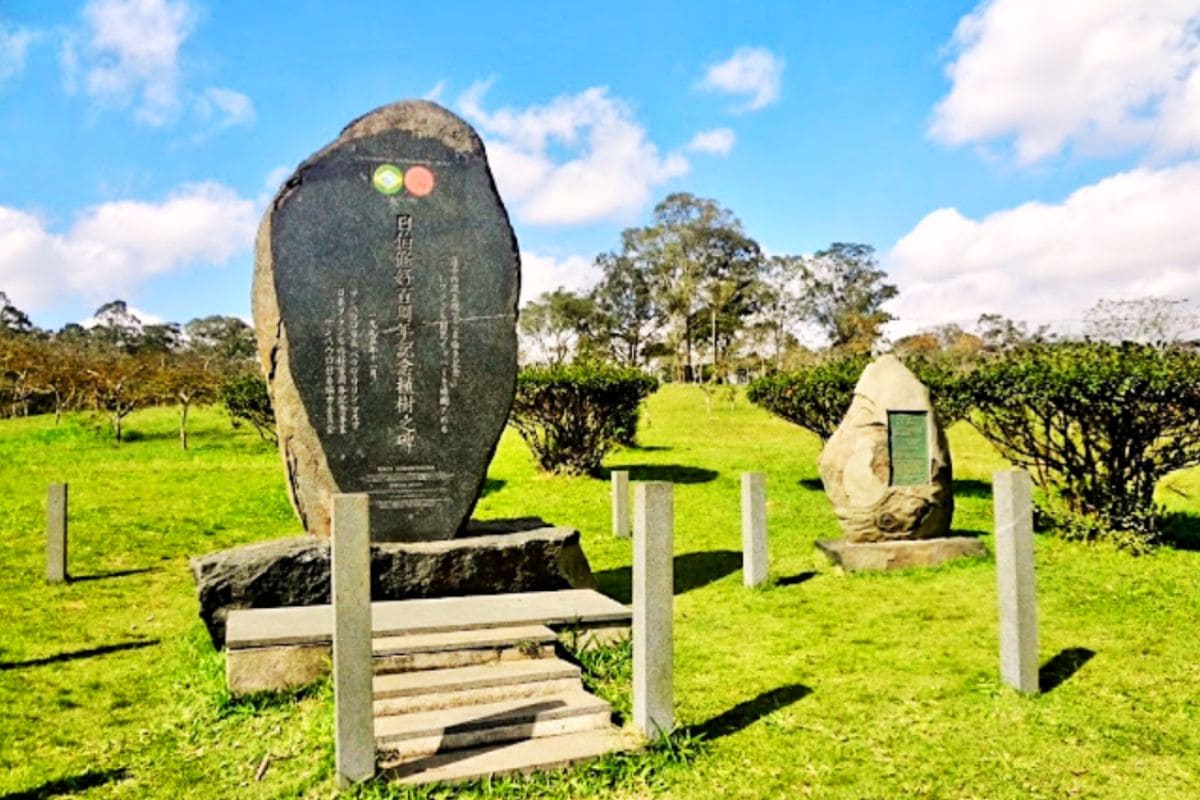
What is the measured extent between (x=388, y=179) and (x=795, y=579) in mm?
5293

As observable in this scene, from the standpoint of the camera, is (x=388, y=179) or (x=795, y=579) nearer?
(x=388, y=179)

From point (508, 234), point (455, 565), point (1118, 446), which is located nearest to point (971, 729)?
point (455, 565)

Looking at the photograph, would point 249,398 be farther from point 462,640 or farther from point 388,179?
point 462,640

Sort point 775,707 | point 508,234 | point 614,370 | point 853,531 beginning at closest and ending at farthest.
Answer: point 775,707 < point 508,234 < point 853,531 < point 614,370

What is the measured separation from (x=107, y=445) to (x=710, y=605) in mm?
20256

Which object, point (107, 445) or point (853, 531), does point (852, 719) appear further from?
point (107, 445)

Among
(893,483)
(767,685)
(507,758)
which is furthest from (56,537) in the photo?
(893,483)

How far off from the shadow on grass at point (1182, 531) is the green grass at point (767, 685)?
19 cm

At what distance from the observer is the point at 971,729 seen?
4.62 meters

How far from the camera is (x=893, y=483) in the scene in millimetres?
8617

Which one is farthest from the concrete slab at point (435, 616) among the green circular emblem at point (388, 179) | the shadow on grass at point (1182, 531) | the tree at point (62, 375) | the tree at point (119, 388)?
the tree at point (62, 375)

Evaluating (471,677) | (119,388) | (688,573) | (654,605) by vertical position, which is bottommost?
(688,573)

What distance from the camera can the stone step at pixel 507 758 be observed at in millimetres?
4043

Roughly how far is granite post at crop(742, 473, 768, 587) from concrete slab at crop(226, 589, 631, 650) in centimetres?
194
